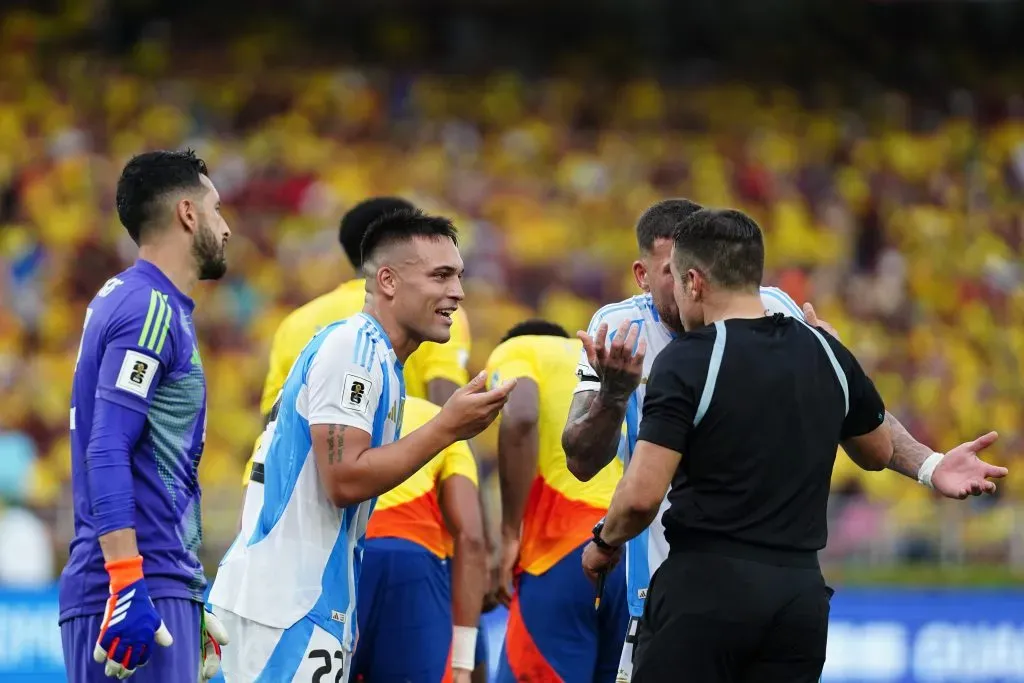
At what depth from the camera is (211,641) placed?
559 cm

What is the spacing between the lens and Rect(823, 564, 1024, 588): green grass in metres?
14.1

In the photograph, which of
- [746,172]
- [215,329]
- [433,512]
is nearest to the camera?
[433,512]

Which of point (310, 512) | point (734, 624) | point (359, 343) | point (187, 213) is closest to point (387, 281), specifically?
point (359, 343)

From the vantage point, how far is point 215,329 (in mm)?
17516

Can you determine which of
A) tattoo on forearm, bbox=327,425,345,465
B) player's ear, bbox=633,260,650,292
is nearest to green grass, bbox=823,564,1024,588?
player's ear, bbox=633,260,650,292

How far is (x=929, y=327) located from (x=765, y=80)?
5355mm

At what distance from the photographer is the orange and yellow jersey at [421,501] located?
6.82m

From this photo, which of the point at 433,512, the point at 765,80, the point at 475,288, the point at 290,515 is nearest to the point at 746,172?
the point at 765,80

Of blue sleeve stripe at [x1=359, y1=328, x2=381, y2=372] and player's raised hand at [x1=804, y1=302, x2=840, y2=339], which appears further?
blue sleeve stripe at [x1=359, y1=328, x2=381, y2=372]

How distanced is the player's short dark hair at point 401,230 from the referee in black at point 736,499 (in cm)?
143

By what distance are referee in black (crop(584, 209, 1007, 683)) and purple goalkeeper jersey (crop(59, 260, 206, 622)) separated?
1.60 m

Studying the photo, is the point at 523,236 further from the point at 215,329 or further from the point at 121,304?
the point at 121,304

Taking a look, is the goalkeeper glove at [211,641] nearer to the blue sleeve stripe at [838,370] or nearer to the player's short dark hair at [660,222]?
the player's short dark hair at [660,222]

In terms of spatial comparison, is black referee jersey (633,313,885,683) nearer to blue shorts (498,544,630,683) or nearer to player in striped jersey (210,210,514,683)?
player in striped jersey (210,210,514,683)
